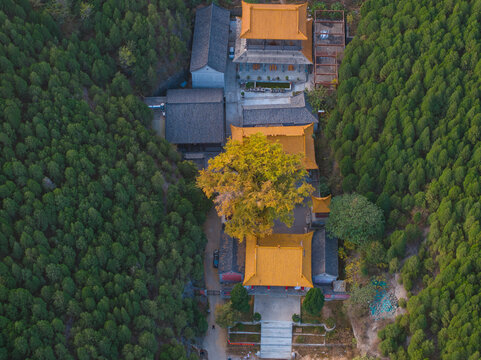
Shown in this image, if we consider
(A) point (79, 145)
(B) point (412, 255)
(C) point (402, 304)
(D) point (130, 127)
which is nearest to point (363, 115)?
(B) point (412, 255)

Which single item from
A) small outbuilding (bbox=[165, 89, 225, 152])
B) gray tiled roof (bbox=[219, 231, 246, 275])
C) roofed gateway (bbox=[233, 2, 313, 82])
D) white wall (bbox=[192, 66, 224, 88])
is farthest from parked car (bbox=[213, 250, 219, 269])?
roofed gateway (bbox=[233, 2, 313, 82])

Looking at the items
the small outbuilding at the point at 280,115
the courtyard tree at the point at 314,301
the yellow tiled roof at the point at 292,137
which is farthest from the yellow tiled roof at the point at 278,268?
the small outbuilding at the point at 280,115

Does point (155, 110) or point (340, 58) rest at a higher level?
point (340, 58)

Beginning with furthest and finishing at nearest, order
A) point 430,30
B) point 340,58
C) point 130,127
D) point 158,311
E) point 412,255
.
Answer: point 340,58
point 430,30
point 130,127
point 412,255
point 158,311

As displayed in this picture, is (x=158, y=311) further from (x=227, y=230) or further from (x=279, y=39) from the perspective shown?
(x=279, y=39)

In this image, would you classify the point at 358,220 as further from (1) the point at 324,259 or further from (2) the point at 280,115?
(2) the point at 280,115

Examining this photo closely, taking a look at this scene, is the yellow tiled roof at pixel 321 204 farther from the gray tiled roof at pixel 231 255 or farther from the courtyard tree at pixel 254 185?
the gray tiled roof at pixel 231 255
